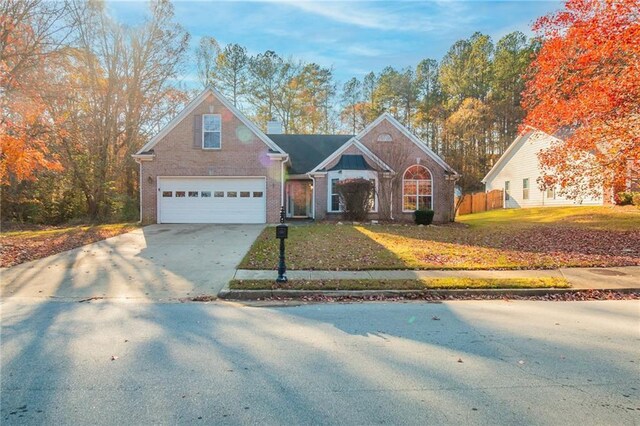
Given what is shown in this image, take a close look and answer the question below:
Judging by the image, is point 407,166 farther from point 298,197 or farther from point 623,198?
point 623,198

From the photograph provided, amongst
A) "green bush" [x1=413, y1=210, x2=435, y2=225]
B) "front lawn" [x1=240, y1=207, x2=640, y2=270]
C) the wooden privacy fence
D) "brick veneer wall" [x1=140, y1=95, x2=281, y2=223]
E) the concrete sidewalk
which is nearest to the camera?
the concrete sidewalk

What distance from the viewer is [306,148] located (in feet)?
82.2

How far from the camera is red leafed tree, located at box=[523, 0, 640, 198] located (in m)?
12.2

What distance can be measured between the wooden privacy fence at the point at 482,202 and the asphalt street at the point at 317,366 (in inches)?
1115

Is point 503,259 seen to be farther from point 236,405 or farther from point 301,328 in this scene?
point 236,405

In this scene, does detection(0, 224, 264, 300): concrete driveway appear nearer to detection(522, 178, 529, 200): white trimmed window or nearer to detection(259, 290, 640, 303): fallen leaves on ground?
detection(259, 290, 640, 303): fallen leaves on ground

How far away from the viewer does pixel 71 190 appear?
968 inches

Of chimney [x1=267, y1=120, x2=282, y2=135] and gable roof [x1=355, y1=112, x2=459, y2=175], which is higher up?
chimney [x1=267, y1=120, x2=282, y2=135]

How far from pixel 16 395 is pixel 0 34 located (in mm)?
15067

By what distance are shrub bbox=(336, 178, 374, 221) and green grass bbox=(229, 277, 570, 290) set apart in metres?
12.1

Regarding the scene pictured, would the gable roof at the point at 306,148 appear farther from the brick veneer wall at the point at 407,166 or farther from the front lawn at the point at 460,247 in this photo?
the front lawn at the point at 460,247

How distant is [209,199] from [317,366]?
648 inches

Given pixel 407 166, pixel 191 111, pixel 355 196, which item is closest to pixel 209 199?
pixel 191 111

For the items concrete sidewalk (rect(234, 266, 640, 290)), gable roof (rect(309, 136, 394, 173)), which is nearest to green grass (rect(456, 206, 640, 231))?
gable roof (rect(309, 136, 394, 173))
